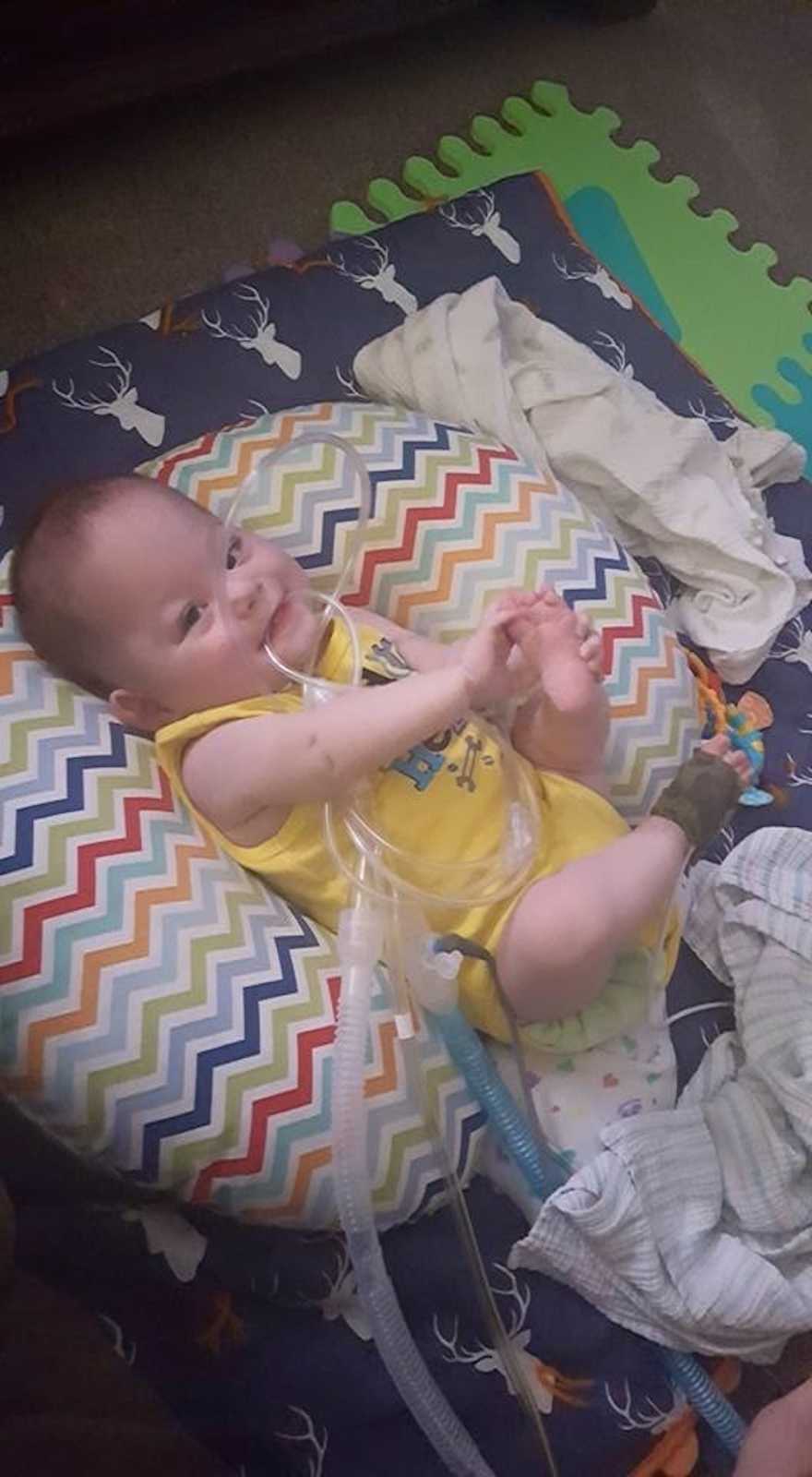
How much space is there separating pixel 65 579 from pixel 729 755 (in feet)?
1.70

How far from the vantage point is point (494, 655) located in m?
1.06

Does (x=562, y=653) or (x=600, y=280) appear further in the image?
(x=600, y=280)

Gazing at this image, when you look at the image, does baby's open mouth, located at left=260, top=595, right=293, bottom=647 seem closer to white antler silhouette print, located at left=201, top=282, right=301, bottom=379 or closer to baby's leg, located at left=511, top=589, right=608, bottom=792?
baby's leg, located at left=511, top=589, right=608, bottom=792

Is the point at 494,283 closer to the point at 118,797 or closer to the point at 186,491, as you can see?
the point at 186,491

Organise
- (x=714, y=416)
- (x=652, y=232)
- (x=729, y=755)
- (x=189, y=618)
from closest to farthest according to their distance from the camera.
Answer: (x=189, y=618) < (x=729, y=755) < (x=714, y=416) < (x=652, y=232)

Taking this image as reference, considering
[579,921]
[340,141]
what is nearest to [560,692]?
[579,921]

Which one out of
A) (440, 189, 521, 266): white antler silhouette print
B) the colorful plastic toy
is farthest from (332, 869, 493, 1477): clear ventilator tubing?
(440, 189, 521, 266): white antler silhouette print

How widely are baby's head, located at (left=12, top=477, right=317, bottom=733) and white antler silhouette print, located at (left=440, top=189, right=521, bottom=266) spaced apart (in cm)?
65

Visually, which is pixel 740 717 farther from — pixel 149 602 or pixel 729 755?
pixel 149 602

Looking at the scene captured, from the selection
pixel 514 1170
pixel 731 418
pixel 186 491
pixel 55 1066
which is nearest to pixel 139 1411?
pixel 55 1066

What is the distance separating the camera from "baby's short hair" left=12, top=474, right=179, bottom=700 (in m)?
1.06

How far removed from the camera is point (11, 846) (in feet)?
3.34

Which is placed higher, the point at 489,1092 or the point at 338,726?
the point at 338,726

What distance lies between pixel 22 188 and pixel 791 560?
3.06 feet
